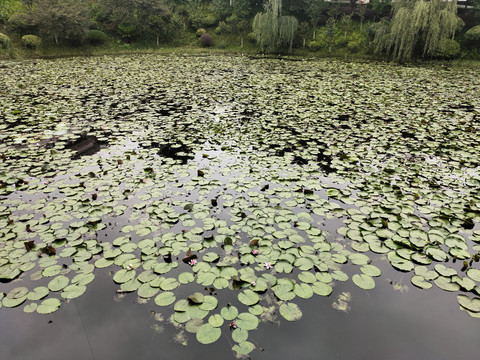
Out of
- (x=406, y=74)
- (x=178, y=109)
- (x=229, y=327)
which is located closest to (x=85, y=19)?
(x=178, y=109)

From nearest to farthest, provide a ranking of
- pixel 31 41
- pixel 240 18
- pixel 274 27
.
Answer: pixel 31 41 → pixel 274 27 → pixel 240 18

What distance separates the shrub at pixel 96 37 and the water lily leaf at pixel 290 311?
2731 cm

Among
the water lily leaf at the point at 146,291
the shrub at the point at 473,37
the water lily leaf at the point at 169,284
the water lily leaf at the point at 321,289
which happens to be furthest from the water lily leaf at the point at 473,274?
the shrub at the point at 473,37

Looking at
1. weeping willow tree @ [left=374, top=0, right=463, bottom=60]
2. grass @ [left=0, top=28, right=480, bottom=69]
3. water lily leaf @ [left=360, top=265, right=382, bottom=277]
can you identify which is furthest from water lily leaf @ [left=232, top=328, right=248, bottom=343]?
grass @ [left=0, top=28, right=480, bottom=69]

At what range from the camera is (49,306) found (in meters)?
2.59

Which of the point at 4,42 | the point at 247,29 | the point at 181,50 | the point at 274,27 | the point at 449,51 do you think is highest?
the point at 247,29

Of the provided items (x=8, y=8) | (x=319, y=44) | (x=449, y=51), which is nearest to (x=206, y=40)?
(x=319, y=44)

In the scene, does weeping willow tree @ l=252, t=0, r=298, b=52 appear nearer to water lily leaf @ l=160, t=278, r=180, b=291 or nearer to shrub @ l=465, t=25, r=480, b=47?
shrub @ l=465, t=25, r=480, b=47

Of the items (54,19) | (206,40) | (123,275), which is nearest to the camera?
(123,275)

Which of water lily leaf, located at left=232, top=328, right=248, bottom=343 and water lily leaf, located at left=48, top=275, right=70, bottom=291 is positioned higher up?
water lily leaf, located at left=48, top=275, right=70, bottom=291

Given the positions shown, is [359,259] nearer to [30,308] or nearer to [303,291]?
[303,291]

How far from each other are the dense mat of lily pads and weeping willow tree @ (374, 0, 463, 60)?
10.4 meters

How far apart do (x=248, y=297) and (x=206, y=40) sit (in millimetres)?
27487

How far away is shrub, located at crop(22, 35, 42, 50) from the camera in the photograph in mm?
19867
